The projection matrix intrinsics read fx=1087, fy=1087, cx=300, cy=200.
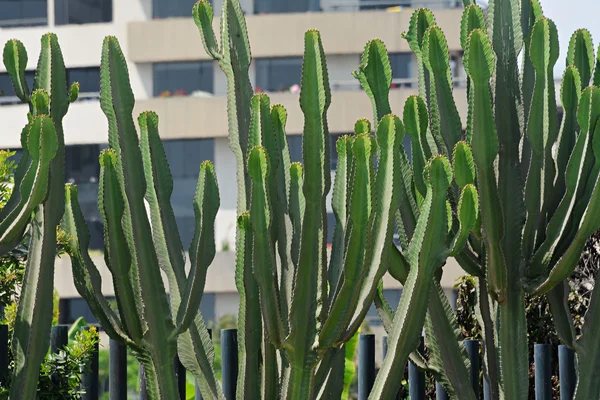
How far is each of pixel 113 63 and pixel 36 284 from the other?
0.65m

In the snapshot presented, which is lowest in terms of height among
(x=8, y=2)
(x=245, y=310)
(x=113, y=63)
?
(x=245, y=310)

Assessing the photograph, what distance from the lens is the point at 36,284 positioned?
287cm

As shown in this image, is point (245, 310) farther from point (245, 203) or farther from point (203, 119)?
point (203, 119)

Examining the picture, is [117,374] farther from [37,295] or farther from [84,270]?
[37,295]

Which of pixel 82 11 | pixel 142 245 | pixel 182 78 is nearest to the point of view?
pixel 142 245

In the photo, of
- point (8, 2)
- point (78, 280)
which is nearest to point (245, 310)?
point (78, 280)

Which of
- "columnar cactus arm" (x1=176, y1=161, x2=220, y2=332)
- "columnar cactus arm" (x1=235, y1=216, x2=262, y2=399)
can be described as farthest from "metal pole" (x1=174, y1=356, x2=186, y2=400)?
"columnar cactus arm" (x1=176, y1=161, x2=220, y2=332)

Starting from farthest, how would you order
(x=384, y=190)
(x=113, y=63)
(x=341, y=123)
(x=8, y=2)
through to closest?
(x=8, y=2)
(x=341, y=123)
(x=113, y=63)
(x=384, y=190)

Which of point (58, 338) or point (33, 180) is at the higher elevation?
point (33, 180)

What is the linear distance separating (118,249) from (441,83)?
3.50 feet

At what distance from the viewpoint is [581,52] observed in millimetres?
3484

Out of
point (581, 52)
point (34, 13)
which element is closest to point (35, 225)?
point (581, 52)

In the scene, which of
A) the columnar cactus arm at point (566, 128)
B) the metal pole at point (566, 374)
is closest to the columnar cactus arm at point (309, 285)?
the columnar cactus arm at point (566, 128)

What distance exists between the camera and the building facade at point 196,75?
31859 mm
